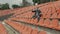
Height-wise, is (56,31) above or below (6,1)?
above

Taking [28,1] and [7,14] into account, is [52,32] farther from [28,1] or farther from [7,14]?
[28,1]

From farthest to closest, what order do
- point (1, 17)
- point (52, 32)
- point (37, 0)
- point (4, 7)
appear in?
point (4, 7)
point (37, 0)
point (1, 17)
point (52, 32)

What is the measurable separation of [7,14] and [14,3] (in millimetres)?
6293

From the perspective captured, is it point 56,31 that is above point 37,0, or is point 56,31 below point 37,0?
A: above

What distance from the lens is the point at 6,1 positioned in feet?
72.5

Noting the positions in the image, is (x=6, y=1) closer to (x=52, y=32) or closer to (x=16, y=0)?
(x=16, y=0)

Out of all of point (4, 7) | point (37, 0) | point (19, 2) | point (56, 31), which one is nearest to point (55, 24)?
point (56, 31)

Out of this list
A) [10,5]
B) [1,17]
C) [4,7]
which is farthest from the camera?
[10,5]

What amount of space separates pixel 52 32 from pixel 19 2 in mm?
18014

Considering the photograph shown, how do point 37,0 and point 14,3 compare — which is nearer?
point 37,0

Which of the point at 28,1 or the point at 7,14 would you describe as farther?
the point at 28,1

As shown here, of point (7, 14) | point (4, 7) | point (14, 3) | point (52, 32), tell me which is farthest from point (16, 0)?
point (52, 32)

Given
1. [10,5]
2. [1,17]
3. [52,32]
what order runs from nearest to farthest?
[52,32] → [1,17] → [10,5]

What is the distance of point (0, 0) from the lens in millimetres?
21875
